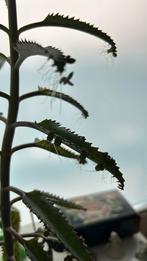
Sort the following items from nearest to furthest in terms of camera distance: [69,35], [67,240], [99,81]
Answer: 1. [67,240]
2. [69,35]
3. [99,81]

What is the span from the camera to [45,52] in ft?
1.48

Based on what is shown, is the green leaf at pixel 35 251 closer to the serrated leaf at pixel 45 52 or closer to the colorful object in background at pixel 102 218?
the serrated leaf at pixel 45 52

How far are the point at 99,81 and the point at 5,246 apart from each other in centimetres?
71

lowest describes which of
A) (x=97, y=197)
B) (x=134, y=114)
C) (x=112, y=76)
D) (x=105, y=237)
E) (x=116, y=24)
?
(x=105, y=237)

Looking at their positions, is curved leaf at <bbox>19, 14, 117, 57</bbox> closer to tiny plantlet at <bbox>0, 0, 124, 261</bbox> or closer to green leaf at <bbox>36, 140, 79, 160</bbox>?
tiny plantlet at <bbox>0, 0, 124, 261</bbox>

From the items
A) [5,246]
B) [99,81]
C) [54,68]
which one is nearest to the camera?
[54,68]

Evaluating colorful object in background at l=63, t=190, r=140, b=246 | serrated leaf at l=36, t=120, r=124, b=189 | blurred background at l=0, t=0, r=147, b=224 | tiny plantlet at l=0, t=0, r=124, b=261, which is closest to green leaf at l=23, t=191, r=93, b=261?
tiny plantlet at l=0, t=0, r=124, b=261

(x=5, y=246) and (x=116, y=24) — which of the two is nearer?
(x=5, y=246)

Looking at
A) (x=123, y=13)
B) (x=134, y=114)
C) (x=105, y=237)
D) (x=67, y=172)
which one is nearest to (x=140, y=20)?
(x=123, y=13)

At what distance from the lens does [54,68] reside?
42 centimetres

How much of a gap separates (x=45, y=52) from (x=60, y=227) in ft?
0.90

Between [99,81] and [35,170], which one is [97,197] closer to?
[35,170]

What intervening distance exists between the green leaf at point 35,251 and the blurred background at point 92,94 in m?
0.42

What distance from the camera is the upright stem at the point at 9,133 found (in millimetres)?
→ 580
